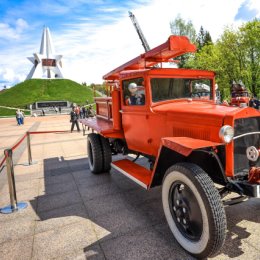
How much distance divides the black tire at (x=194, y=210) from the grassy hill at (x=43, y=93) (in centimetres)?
4763

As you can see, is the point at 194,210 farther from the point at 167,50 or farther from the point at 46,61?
the point at 46,61

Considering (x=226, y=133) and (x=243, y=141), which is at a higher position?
(x=226, y=133)

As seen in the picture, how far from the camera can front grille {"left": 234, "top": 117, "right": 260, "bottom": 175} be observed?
11.1ft

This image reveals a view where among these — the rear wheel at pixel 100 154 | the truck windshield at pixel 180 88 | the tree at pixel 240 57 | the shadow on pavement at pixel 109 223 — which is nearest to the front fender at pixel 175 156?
the shadow on pavement at pixel 109 223

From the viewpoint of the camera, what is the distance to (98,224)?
3945 millimetres

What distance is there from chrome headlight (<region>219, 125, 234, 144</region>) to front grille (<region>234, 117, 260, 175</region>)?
10.3 inches

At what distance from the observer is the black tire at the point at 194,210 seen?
2705mm

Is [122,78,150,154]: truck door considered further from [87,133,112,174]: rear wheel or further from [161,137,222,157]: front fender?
[161,137,222,157]: front fender

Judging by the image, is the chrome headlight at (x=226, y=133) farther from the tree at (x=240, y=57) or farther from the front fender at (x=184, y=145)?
the tree at (x=240, y=57)

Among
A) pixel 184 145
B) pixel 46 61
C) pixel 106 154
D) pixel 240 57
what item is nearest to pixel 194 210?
pixel 184 145

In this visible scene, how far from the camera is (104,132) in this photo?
5.54m

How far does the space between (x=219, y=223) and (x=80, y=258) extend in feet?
5.64

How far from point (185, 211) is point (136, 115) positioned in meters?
2.20

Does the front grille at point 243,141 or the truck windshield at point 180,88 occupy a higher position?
the truck windshield at point 180,88
